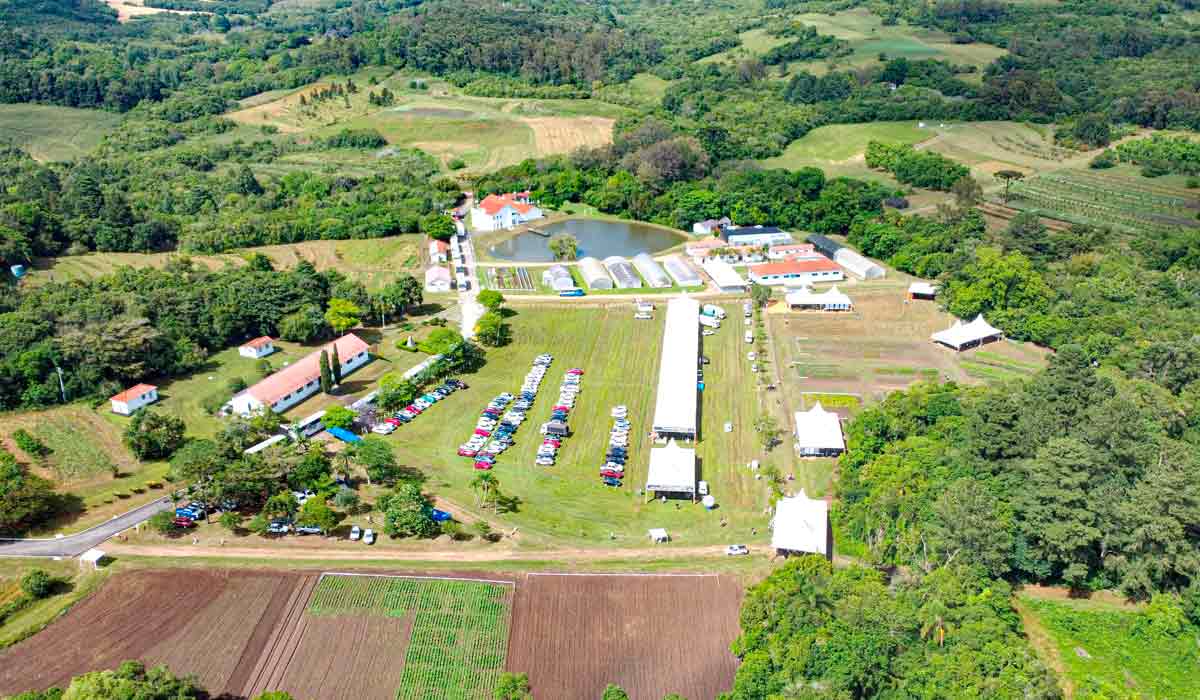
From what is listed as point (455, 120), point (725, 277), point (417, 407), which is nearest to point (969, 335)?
point (725, 277)

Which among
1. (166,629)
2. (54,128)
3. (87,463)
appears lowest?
(166,629)

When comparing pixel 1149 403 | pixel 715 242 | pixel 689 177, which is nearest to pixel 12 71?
pixel 689 177

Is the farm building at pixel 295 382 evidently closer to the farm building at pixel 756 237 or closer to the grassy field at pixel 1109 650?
the farm building at pixel 756 237

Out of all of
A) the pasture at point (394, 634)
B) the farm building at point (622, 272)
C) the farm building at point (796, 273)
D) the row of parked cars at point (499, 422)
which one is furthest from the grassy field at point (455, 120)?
the pasture at point (394, 634)

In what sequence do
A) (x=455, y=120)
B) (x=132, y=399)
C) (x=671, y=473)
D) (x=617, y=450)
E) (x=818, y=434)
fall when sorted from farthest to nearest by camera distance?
(x=455, y=120)
(x=132, y=399)
(x=818, y=434)
(x=617, y=450)
(x=671, y=473)

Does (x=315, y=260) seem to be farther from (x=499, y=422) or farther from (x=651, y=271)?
(x=499, y=422)

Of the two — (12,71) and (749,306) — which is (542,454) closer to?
(749,306)
